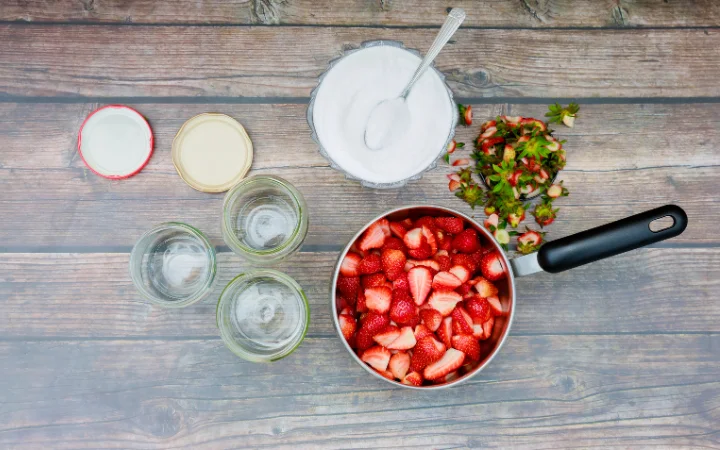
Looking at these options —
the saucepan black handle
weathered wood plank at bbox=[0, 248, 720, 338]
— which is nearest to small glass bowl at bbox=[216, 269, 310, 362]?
weathered wood plank at bbox=[0, 248, 720, 338]

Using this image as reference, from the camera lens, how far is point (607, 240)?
A: 0.66 m

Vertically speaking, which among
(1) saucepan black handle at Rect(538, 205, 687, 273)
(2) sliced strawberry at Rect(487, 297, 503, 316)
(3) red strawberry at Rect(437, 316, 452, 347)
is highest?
(1) saucepan black handle at Rect(538, 205, 687, 273)

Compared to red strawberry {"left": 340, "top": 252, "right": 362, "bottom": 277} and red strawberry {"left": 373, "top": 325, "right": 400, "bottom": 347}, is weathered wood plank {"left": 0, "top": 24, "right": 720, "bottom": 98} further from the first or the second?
red strawberry {"left": 373, "top": 325, "right": 400, "bottom": 347}

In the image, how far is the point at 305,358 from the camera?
0.87m

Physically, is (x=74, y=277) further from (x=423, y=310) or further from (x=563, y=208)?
(x=563, y=208)

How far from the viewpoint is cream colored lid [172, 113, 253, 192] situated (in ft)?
2.87

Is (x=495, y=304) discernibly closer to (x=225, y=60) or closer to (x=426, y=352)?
(x=426, y=352)

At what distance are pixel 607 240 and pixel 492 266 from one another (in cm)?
17

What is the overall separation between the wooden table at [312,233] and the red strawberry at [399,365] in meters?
0.09

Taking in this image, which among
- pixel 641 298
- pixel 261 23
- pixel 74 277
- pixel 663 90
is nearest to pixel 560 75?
pixel 663 90

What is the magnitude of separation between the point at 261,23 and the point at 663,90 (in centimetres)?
69

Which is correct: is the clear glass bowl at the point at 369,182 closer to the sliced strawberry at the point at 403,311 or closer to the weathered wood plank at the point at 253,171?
the weathered wood plank at the point at 253,171

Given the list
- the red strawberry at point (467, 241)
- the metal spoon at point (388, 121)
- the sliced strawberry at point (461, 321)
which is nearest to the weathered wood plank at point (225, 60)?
the metal spoon at point (388, 121)

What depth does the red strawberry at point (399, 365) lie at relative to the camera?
0.79 metres
